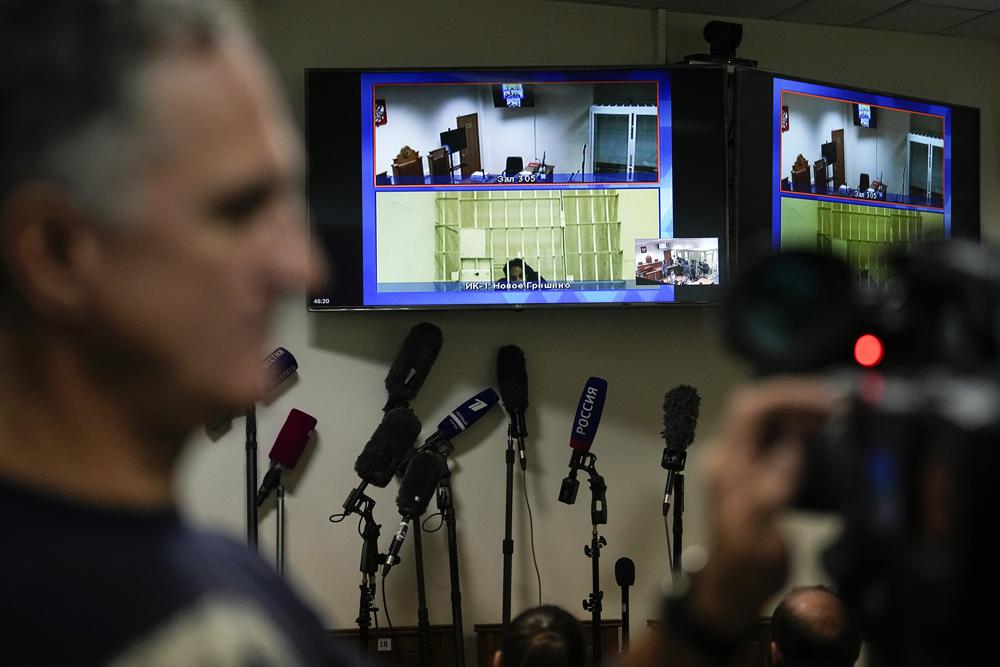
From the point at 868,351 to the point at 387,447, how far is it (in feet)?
12.8

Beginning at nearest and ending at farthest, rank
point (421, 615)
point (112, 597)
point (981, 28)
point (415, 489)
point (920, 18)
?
point (112, 597) < point (415, 489) < point (421, 615) < point (920, 18) < point (981, 28)

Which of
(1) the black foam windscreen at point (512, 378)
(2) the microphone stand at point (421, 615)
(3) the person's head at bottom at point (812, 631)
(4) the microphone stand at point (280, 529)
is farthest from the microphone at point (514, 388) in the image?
(3) the person's head at bottom at point (812, 631)

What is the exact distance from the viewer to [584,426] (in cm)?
486

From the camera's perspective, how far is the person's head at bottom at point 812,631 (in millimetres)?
2775

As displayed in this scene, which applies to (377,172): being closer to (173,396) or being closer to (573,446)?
(573,446)

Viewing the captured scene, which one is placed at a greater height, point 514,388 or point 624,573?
point 514,388

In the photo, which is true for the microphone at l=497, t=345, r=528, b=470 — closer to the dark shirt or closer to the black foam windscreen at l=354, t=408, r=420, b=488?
the black foam windscreen at l=354, t=408, r=420, b=488

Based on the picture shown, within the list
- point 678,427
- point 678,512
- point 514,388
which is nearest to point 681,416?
point 678,427

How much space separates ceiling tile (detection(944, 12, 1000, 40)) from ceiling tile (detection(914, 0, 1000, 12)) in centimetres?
13

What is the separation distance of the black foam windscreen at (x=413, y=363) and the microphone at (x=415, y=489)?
1.24ft

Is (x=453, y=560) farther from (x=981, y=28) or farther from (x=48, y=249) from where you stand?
(x=48, y=249)

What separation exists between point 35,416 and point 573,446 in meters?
4.43

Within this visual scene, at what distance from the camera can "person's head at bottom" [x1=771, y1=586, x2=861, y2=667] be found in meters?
2.78

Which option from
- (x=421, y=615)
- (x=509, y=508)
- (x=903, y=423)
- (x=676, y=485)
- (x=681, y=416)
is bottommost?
(x=421, y=615)
